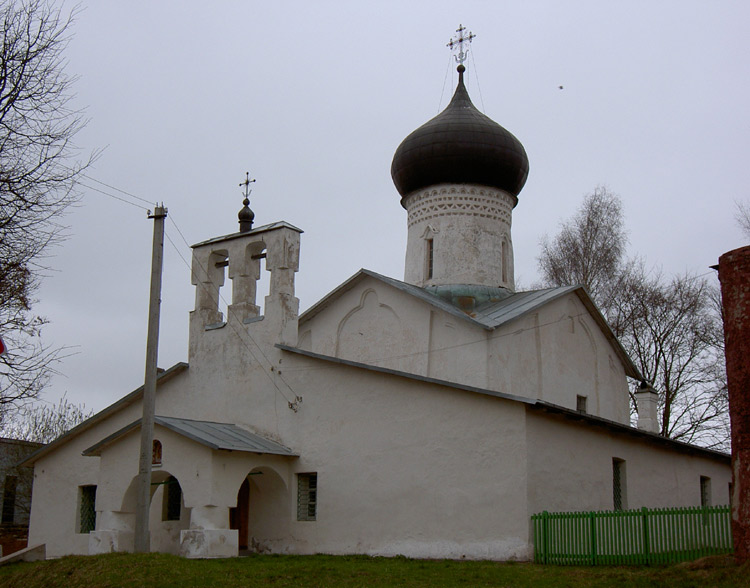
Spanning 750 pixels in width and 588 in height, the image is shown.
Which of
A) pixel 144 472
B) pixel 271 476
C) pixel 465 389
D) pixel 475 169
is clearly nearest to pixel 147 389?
pixel 144 472

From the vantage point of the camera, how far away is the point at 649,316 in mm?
24266

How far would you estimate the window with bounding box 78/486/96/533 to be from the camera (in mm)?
16031

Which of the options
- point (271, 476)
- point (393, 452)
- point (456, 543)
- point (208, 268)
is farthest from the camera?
point (208, 268)

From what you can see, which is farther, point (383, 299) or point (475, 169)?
point (475, 169)

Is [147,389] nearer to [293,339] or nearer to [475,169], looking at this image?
[293,339]

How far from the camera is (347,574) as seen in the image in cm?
1032

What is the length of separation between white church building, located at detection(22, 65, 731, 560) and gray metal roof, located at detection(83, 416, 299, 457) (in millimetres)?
50

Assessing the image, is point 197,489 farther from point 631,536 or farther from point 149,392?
point 631,536

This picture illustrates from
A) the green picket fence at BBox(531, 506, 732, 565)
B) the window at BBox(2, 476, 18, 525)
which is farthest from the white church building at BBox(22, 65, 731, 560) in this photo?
the window at BBox(2, 476, 18, 525)

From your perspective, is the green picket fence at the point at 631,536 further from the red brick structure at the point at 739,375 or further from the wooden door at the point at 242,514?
the wooden door at the point at 242,514

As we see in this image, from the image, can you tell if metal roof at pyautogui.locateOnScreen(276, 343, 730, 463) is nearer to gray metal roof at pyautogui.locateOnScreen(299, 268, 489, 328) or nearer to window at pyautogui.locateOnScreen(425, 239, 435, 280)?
gray metal roof at pyautogui.locateOnScreen(299, 268, 489, 328)

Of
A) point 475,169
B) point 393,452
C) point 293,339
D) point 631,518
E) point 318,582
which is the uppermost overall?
point 475,169

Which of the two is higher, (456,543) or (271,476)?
(271,476)

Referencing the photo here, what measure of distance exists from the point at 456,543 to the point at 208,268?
21.9 feet
